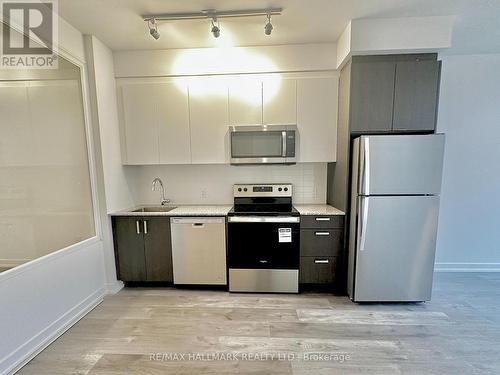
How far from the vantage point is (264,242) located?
2.45 m

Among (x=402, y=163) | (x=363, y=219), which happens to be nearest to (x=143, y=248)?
(x=363, y=219)

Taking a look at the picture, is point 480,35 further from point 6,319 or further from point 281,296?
point 6,319

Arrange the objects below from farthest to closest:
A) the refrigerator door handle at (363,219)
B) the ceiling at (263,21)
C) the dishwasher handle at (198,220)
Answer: the dishwasher handle at (198,220) < the refrigerator door handle at (363,219) < the ceiling at (263,21)

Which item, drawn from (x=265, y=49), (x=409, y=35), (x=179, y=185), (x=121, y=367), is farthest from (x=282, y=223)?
(x=409, y=35)

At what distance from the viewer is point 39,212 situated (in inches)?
85.4

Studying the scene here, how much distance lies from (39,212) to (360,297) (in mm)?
3239

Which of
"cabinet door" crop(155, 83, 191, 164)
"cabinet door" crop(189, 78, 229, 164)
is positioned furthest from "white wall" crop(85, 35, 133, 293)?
"cabinet door" crop(189, 78, 229, 164)

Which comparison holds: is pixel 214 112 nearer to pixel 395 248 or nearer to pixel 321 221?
pixel 321 221

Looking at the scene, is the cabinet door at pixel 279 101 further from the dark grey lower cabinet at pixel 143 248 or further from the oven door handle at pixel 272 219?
the dark grey lower cabinet at pixel 143 248

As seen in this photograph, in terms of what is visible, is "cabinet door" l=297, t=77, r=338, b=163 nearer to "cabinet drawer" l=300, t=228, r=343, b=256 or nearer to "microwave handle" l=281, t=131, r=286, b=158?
"microwave handle" l=281, t=131, r=286, b=158

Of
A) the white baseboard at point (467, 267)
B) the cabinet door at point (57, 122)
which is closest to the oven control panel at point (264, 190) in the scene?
the cabinet door at point (57, 122)

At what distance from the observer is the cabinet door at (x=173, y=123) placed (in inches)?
104

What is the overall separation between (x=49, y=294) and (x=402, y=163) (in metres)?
3.25

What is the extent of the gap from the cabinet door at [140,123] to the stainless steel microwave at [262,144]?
968 mm
